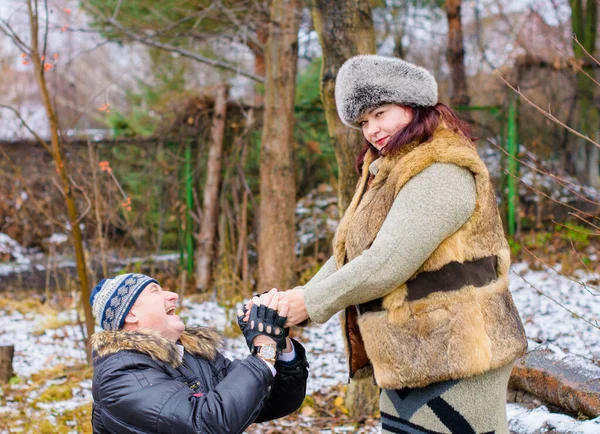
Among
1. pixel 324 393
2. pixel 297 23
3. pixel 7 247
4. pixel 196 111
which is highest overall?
pixel 297 23

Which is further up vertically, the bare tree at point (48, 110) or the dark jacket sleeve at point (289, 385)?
the bare tree at point (48, 110)

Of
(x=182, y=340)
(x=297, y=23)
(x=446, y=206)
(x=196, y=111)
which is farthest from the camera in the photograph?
(x=196, y=111)

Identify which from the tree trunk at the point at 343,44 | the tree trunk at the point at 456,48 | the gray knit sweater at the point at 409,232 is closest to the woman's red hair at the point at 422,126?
the gray knit sweater at the point at 409,232

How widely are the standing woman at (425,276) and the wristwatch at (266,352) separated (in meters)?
0.12

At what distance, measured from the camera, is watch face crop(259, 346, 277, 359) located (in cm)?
193

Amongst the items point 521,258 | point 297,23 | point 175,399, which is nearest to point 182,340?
point 175,399

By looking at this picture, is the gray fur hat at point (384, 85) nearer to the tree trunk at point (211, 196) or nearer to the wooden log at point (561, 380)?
the wooden log at point (561, 380)

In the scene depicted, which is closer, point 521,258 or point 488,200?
point 488,200

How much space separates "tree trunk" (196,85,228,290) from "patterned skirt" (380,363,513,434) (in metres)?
5.84

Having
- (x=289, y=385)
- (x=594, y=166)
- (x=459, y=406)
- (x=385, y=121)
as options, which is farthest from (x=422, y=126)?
(x=594, y=166)

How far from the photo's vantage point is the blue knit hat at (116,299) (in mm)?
2100

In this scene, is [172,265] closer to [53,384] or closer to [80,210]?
[80,210]

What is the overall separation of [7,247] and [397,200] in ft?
25.3

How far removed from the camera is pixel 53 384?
15.8ft
